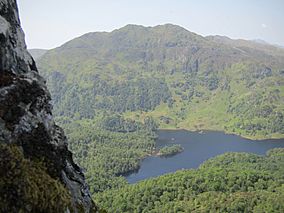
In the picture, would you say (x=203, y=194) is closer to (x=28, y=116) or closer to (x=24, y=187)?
(x=28, y=116)

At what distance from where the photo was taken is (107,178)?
176625 mm

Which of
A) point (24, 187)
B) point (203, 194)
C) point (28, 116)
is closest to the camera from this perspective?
point (24, 187)

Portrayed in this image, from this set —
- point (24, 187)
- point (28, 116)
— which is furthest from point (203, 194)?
point (24, 187)

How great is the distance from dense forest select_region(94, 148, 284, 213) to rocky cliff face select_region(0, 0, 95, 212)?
104m

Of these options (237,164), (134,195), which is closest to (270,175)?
(237,164)

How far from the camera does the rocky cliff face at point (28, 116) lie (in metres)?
18.2

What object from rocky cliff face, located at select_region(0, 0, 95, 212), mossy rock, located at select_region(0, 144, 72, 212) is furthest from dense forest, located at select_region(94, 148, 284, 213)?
mossy rock, located at select_region(0, 144, 72, 212)

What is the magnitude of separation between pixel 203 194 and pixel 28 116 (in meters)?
124

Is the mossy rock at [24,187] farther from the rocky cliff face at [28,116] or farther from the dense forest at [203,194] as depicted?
the dense forest at [203,194]

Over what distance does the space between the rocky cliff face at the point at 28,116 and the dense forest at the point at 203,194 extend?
4075 inches

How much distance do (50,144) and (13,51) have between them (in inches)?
256

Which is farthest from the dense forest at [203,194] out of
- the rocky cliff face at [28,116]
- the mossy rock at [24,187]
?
the mossy rock at [24,187]

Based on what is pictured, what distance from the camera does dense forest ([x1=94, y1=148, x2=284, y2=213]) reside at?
12256 cm

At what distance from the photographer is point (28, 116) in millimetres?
19016
